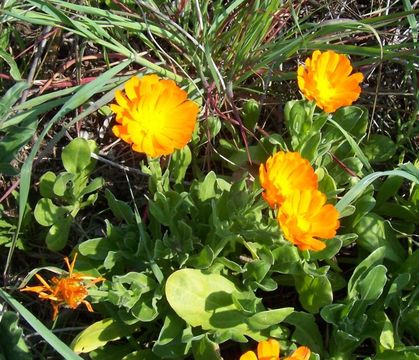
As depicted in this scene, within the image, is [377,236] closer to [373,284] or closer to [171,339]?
[373,284]

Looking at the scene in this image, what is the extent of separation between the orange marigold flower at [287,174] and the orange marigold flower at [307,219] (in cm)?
2

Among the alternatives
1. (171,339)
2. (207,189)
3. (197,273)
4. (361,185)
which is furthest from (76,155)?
(361,185)

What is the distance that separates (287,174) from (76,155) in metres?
0.77

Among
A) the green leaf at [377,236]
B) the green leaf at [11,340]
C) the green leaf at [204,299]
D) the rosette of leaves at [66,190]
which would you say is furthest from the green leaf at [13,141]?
the green leaf at [377,236]

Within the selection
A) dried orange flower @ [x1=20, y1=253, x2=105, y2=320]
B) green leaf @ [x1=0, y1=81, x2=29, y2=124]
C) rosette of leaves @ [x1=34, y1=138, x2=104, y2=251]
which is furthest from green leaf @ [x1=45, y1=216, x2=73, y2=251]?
dried orange flower @ [x1=20, y1=253, x2=105, y2=320]

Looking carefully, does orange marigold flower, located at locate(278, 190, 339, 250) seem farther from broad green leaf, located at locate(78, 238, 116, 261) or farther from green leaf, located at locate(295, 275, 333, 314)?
broad green leaf, located at locate(78, 238, 116, 261)

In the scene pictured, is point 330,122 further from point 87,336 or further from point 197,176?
point 87,336

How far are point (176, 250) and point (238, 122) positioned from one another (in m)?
0.56

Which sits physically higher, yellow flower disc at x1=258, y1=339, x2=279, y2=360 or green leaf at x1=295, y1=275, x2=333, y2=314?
yellow flower disc at x1=258, y1=339, x2=279, y2=360

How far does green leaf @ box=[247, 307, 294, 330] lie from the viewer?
2089 mm

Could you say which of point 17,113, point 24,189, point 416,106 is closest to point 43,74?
point 17,113

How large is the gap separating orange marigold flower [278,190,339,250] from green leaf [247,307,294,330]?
35 cm

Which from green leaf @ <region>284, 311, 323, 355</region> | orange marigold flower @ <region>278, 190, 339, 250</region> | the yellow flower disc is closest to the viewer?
orange marigold flower @ <region>278, 190, 339, 250</region>

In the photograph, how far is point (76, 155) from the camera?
2.32 metres
